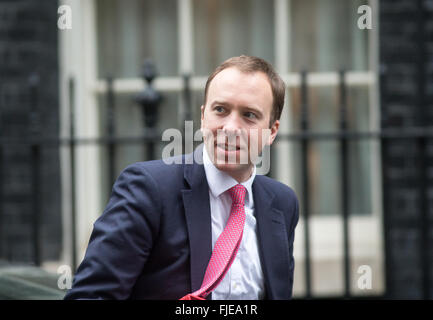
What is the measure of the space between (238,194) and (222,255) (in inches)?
9.2

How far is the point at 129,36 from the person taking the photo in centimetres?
536

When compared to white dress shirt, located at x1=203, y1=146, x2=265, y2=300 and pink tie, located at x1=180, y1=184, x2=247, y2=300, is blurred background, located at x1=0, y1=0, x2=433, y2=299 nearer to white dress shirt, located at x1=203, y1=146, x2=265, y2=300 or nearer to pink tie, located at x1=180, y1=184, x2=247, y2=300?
white dress shirt, located at x1=203, y1=146, x2=265, y2=300

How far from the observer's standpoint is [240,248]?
191cm

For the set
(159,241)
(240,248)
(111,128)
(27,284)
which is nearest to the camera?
(159,241)

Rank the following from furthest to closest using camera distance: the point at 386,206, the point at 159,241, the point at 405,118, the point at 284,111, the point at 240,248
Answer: the point at 284,111 → the point at 405,118 → the point at 386,206 → the point at 240,248 → the point at 159,241

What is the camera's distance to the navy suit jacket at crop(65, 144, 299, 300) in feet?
5.54

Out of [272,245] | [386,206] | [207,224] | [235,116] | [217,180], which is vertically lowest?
[386,206]

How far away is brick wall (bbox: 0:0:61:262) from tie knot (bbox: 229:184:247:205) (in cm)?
325

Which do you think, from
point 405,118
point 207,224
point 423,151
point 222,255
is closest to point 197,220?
point 207,224

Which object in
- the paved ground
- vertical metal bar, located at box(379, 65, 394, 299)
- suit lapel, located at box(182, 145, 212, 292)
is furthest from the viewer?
vertical metal bar, located at box(379, 65, 394, 299)

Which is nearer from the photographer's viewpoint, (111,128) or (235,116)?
(235,116)

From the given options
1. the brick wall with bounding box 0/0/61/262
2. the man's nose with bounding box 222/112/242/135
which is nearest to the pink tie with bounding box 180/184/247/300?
the man's nose with bounding box 222/112/242/135

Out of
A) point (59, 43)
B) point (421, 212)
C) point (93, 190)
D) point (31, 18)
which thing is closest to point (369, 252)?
point (421, 212)

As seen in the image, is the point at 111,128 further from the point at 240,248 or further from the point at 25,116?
the point at 240,248
